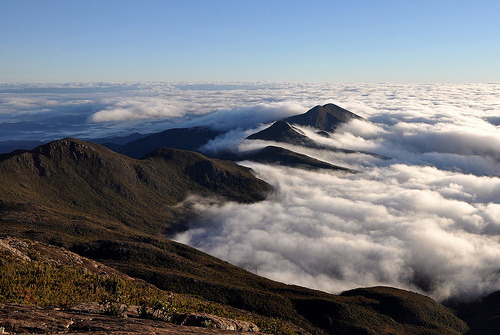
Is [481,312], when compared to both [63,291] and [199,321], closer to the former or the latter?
[199,321]

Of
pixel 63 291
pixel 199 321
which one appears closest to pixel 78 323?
pixel 199 321

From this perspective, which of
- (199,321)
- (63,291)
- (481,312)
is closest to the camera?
(199,321)

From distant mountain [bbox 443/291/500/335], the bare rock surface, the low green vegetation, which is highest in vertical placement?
the bare rock surface

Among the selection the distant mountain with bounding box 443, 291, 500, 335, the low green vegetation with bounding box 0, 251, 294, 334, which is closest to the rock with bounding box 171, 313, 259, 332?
the low green vegetation with bounding box 0, 251, 294, 334

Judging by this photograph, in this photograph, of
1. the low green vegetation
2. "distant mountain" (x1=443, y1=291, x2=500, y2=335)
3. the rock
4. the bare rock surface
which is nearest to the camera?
the bare rock surface

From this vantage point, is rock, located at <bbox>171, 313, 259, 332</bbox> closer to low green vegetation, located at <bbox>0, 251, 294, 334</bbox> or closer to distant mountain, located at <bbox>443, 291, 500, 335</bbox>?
low green vegetation, located at <bbox>0, 251, 294, 334</bbox>

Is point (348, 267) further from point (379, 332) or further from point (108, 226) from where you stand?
point (108, 226)

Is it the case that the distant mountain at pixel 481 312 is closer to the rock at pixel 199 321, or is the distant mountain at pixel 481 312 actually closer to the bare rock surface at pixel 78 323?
the rock at pixel 199 321

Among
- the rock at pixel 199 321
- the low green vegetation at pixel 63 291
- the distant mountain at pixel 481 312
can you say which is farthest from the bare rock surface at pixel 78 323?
the distant mountain at pixel 481 312

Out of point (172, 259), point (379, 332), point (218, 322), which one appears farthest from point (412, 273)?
point (218, 322)

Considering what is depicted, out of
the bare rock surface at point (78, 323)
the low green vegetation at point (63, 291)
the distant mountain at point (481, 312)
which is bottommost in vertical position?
the distant mountain at point (481, 312)

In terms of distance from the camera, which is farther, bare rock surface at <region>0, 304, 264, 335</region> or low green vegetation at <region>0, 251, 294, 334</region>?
low green vegetation at <region>0, 251, 294, 334</region>
